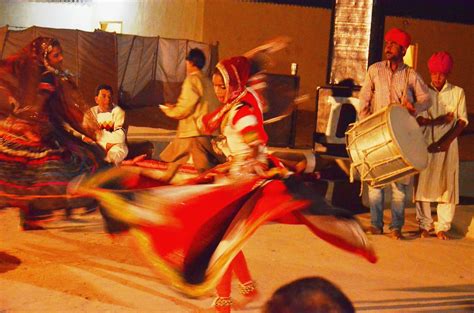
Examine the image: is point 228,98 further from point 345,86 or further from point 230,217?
point 345,86

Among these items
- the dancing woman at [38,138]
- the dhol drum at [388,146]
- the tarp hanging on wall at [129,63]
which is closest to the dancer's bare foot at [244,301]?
the dhol drum at [388,146]

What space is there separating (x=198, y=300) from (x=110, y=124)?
3.04 metres

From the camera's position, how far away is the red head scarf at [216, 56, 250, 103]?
5.96 m

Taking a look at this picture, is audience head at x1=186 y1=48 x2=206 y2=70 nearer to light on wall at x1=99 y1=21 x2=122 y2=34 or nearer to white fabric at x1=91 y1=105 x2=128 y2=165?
white fabric at x1=91 y1=105 x2=128 y2=165

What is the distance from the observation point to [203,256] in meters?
5.41

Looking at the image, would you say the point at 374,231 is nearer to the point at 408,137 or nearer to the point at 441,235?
the point at 441,235

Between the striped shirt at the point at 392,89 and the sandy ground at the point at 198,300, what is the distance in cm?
144

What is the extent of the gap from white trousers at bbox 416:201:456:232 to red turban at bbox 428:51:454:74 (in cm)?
146

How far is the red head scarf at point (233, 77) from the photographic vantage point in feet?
19.5

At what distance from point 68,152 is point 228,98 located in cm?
275

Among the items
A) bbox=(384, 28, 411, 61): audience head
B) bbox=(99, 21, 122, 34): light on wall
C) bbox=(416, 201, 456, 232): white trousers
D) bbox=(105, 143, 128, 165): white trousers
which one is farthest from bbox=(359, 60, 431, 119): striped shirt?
bbox=(99, 21, 122, 34): light on wall

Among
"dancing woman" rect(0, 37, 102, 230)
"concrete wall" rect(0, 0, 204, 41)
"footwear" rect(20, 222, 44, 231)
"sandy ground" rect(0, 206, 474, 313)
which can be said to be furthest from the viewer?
"concrete wall" rect(0, 0, 204, 41)

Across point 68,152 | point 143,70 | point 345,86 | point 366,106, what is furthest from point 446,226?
point 143,70

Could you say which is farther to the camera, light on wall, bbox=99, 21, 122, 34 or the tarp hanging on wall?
light on wall, bbox=99, 21, 122, 34
